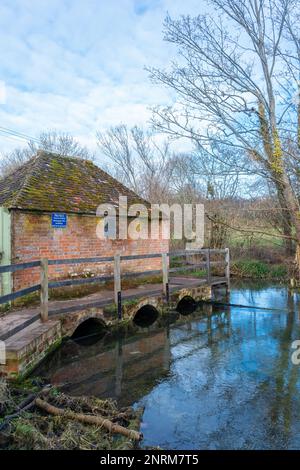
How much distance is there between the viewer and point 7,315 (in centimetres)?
648

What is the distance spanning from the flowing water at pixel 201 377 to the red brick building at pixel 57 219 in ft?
8.21

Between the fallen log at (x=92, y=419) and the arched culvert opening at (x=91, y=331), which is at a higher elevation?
the fallen log at (x=92, y=419)

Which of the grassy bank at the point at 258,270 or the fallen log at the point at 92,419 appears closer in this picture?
the fallen log at the point at 92,419

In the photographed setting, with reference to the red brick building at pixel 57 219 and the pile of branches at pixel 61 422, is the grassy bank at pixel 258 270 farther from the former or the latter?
the pile of branches at pixel 61 422

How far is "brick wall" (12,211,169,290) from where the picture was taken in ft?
26.7

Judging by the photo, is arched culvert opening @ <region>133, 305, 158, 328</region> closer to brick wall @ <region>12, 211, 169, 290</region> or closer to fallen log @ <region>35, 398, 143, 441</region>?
brick wall @ <region>12, 211, 169, 290</region>

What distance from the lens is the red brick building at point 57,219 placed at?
8.08 meters

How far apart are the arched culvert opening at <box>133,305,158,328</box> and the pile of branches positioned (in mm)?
4551

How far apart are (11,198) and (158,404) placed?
6138 mm

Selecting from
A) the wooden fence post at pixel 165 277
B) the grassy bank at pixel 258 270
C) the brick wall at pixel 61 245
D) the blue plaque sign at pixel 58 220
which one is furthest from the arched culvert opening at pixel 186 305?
the grassy bank at pixel 258 270

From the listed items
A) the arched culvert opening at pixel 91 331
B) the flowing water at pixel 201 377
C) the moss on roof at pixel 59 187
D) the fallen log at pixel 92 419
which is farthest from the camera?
the moss on roof at pixel 59 187

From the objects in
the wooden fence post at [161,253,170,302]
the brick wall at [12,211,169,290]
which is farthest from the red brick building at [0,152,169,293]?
the wooden fence post at [161,253,170,302]

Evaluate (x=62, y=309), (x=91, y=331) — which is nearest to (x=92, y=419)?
(x=62, y=309)

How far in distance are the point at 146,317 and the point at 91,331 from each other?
1967 millimetres
